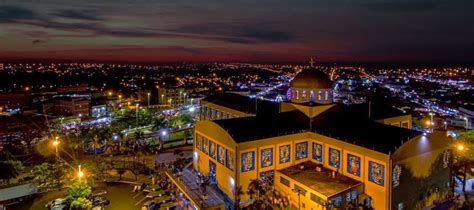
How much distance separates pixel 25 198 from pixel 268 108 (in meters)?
24.7

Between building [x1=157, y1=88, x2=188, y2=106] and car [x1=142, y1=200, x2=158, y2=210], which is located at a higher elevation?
building [x1=157, y1=88, x2=188, y2=106]

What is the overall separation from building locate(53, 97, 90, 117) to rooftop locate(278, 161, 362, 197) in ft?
191

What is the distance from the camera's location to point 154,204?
2911 centimetres

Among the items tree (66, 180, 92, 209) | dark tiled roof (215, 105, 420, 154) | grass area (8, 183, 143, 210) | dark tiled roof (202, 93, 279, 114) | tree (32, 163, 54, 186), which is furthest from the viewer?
dark tiled roof (202, 93, 279, 114)

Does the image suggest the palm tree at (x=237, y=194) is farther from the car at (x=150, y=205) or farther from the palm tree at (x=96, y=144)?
the palm tree at (x=96, y=144)

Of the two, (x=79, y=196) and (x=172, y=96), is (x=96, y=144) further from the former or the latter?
(x=172, y=96)

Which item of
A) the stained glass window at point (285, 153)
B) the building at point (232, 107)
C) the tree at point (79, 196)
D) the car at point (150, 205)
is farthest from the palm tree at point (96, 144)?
the stained glass window at point (285, 153)

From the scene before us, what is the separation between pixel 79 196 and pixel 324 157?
64.0 ft

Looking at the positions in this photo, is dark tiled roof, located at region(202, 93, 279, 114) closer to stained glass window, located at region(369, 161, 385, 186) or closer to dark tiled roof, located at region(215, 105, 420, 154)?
dark tiled roof, located at region(215, 105, 420, 154)

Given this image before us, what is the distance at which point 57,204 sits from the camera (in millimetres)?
28453

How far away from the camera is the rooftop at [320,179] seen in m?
23.9

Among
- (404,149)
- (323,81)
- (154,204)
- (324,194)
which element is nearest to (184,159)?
(154,204)

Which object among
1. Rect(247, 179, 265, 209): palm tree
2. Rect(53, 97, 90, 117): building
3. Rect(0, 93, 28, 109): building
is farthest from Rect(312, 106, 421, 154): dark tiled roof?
Rect(0, 93, 28, 109): building

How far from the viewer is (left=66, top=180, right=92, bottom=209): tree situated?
25297mm
